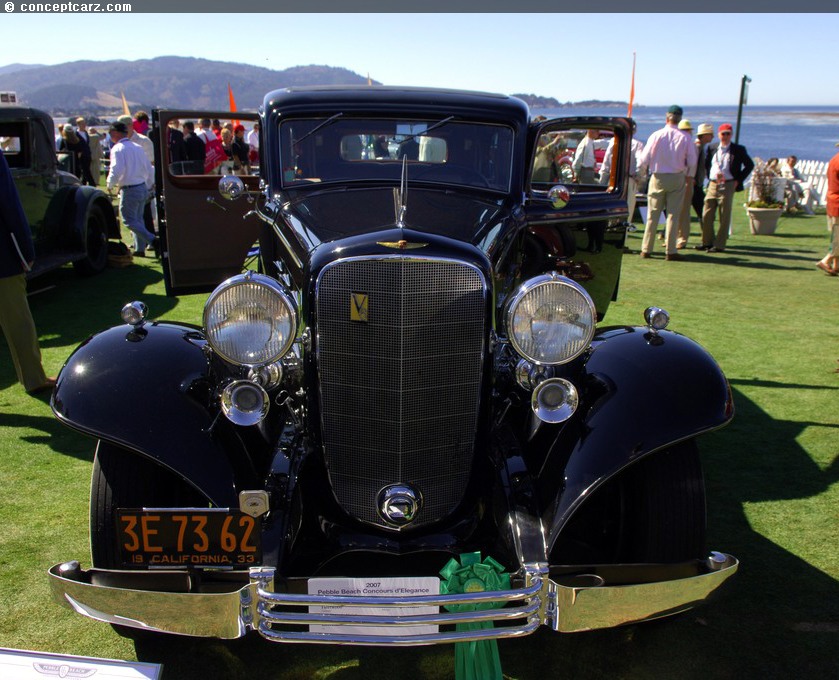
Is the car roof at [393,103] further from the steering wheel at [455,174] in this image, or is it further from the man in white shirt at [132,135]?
the man in white shirt at [132,135]

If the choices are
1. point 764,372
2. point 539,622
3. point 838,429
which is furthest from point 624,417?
point 764,372

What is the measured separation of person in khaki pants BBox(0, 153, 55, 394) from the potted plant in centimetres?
1189

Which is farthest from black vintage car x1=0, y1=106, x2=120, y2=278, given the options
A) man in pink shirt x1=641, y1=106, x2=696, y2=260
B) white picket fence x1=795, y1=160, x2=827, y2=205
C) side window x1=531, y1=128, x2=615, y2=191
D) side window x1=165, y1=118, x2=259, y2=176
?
white picket fence x1=795, y1=160, x2=827, y2=205

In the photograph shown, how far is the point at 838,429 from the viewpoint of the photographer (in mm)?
4738

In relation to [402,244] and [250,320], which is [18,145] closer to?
[250,320]

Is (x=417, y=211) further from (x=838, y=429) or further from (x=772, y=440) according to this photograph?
(x=838, y=429)

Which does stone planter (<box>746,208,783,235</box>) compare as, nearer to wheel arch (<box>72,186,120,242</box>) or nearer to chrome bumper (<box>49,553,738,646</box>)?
wheel arch (<box>72,186,120,242</box>)

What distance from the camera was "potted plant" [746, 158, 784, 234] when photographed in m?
13.2

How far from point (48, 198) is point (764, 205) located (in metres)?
11.3

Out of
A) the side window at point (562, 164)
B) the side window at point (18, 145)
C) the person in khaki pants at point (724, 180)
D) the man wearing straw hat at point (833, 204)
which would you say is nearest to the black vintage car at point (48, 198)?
the side window at point (18, 145)

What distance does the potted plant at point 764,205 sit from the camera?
43.3ft

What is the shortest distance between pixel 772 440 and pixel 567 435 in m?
2.51

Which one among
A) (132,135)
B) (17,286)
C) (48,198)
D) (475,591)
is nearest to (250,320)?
(475,591)

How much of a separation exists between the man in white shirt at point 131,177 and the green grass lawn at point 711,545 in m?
2.93
